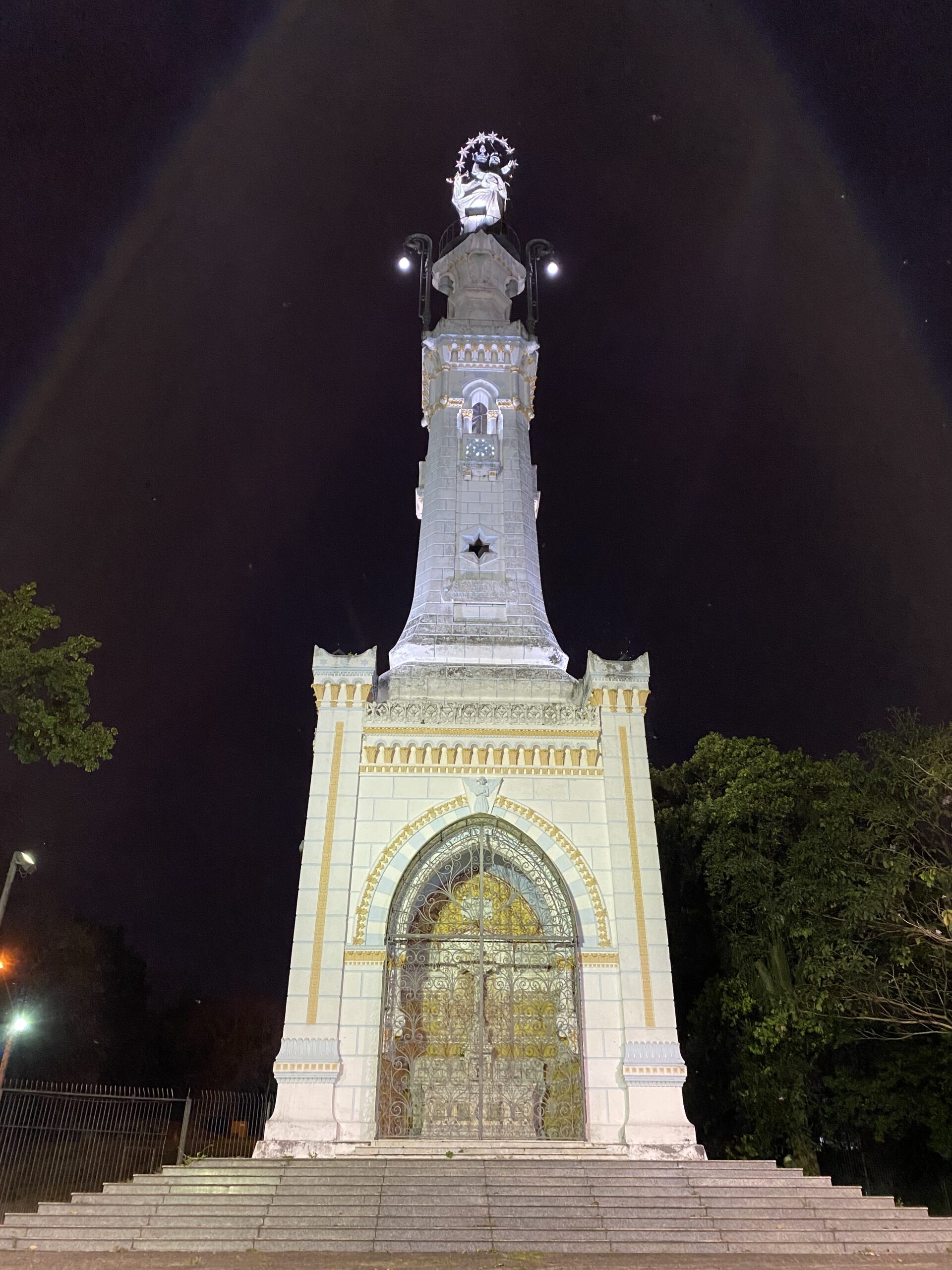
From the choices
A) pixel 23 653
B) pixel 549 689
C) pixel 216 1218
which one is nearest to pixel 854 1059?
pixel 549 689

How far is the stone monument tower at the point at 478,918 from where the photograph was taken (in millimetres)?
14203

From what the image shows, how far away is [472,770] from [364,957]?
3816 millimetres

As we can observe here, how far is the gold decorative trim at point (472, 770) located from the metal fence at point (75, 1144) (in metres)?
6.69

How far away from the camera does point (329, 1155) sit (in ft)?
44.1

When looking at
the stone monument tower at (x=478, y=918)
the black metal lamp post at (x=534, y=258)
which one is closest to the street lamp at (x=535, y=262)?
the black metal lamp post at (x=534, y=258)

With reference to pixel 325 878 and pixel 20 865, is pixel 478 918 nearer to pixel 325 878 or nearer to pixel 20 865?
pixel 325 878

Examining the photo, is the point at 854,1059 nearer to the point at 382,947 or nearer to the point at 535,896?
the point at 535,896

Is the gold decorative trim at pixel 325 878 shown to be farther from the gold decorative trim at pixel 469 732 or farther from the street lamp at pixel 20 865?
the street lamp at pixel 20 865

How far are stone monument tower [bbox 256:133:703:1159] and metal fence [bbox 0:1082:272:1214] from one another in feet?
10.5

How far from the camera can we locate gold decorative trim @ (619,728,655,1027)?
14.8 meters

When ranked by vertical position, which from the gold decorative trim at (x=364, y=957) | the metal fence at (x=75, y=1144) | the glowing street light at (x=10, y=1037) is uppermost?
the gold decorative trim at (x=364, y=957)

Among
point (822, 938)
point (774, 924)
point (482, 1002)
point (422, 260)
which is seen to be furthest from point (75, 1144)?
point (422, 260)

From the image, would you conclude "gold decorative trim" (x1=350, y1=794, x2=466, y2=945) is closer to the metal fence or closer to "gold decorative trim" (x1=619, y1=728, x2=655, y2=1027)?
"gold decorative trim" (x1=619, y1=728, x2=655, y2=1027)

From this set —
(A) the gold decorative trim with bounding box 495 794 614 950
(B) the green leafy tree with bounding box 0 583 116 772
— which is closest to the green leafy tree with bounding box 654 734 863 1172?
(A) the gold decorative trim with bounding box 495 794 614 950
